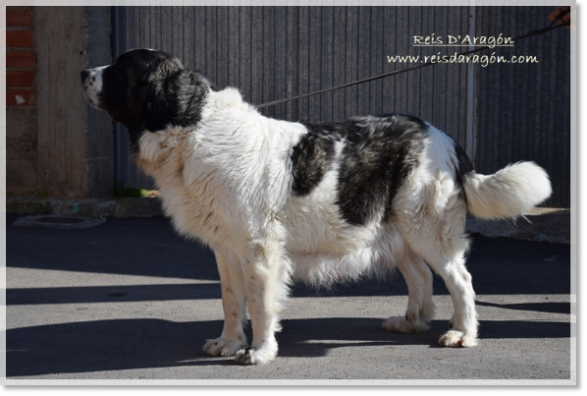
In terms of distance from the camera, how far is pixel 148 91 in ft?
14.4

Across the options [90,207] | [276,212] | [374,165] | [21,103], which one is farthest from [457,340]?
[21,103]

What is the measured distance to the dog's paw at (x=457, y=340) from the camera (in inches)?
187

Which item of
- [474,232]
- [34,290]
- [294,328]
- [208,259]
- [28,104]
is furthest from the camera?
[28,104]

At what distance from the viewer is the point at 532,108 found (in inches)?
354

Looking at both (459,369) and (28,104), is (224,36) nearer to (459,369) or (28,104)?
(28,104)

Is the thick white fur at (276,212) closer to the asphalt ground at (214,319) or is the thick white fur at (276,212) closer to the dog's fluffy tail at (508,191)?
the dog's fluffy tail at (508,191)

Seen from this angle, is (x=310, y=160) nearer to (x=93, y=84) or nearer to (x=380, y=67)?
(x=93, y=84)

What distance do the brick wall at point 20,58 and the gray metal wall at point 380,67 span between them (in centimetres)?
107

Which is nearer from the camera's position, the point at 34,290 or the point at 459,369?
the point at 459,369

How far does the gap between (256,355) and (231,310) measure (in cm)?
37

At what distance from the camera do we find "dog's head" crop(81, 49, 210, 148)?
438 cm

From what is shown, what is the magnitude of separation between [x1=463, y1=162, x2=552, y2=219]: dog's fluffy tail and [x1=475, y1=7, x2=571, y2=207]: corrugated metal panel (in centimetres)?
448

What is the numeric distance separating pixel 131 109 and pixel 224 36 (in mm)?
5291

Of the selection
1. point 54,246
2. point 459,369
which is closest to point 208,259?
point 54,246
